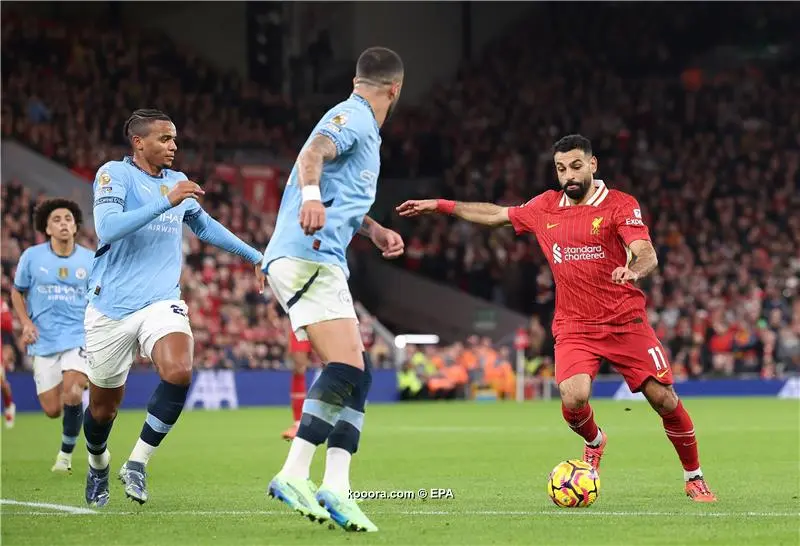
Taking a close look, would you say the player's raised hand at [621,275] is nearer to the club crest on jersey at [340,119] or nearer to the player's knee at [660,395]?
the player's knee at [660,395]

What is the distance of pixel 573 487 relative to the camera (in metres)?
9.14

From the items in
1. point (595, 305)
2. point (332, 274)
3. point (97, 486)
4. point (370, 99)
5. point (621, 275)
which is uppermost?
point (370, 99)

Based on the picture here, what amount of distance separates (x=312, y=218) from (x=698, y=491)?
397 centimetres

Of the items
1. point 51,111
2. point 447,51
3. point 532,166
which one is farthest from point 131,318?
point 447,51

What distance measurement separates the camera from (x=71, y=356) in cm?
1336

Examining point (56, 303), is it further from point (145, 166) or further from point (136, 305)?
point (136, 305)

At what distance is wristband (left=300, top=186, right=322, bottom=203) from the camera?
284 inches

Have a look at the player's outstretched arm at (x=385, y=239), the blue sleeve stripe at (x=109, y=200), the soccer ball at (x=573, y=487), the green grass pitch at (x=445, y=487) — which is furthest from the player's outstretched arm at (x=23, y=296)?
the soccer ball at (x=573, y=487)

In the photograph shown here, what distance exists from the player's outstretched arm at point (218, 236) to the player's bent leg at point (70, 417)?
11.7 feet

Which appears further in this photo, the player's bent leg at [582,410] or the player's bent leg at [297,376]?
the player's bent leg at [297,376]

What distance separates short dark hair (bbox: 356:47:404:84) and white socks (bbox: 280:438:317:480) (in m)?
2.04

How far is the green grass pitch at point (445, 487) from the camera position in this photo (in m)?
7.62

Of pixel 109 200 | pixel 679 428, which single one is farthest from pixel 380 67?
pixel 679 428

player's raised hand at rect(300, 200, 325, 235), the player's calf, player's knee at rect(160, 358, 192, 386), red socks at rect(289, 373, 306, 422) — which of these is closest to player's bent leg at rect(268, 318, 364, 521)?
the player's calf
